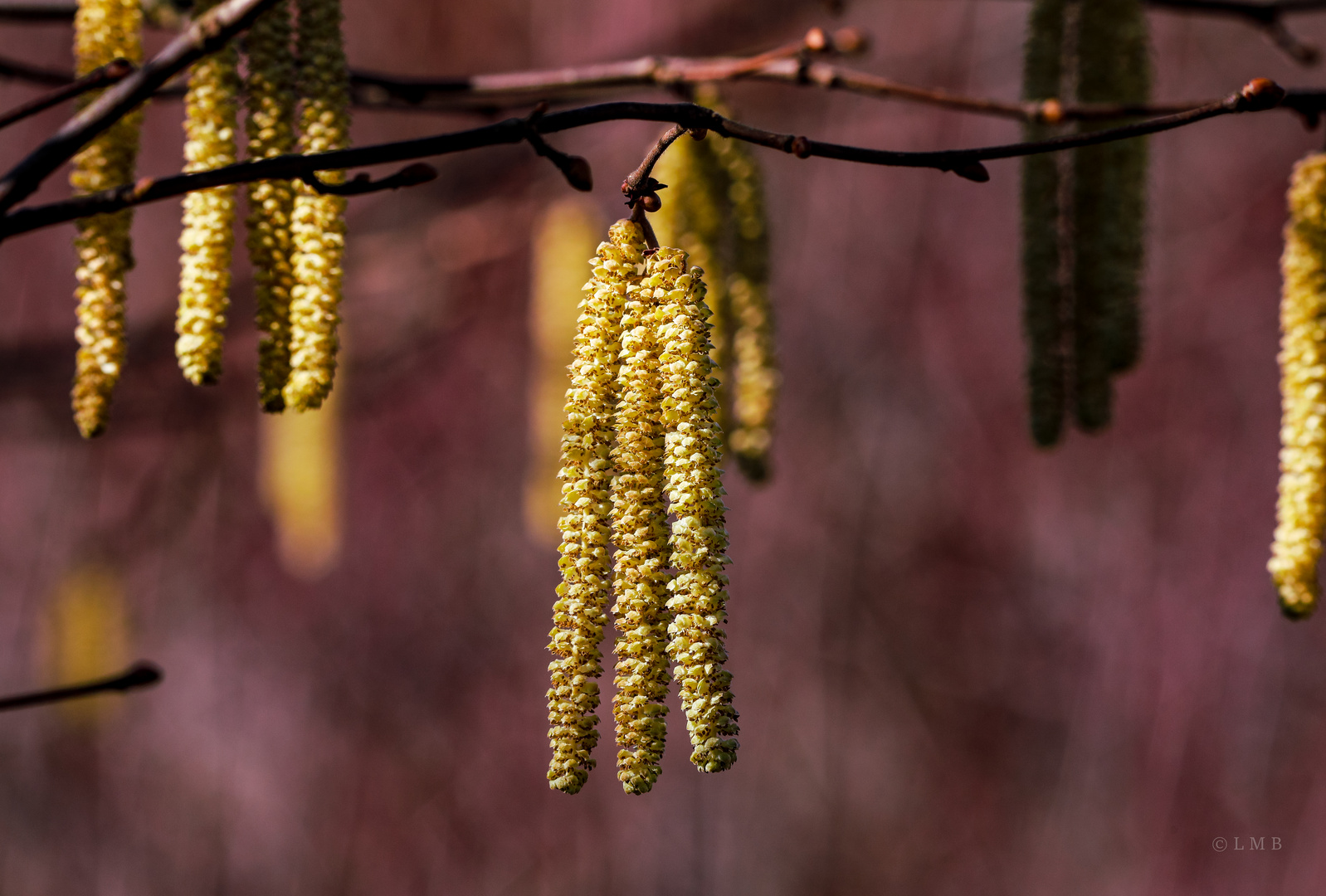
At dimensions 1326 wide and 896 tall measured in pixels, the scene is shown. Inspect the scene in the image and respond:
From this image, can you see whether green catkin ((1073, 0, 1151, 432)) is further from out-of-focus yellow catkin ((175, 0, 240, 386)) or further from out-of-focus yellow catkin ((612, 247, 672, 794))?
out-of-focus yellow catkin ((175, 0, 240, 386))

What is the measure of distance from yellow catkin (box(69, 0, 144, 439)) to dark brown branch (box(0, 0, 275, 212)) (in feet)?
0.47

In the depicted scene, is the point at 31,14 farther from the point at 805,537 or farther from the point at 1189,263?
the point at 1189,263

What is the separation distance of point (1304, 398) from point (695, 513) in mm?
565

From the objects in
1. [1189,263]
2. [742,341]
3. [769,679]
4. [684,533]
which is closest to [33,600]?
[769,679]

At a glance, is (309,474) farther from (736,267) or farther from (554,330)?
(736,267)

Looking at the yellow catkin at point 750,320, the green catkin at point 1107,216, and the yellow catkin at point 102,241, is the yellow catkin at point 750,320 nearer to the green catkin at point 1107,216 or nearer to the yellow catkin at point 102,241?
the green catkin at point 1107,216

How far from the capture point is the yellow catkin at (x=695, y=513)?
517 mm

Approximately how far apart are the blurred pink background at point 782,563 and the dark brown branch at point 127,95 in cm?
220

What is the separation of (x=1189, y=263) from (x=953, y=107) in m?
2.48

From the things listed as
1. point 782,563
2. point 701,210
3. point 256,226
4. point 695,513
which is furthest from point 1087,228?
point 782,563

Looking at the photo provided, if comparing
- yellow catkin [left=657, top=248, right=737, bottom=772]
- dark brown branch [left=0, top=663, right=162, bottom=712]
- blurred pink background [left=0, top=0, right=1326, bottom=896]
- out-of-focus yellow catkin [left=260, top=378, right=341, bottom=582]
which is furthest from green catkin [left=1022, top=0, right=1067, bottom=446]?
blurred pink background [left=0, top=0, right=1326, bottom=896]

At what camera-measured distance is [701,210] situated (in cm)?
97

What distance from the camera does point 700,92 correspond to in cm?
101

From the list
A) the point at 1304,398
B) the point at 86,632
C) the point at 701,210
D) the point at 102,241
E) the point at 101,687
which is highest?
the point at 701,210
